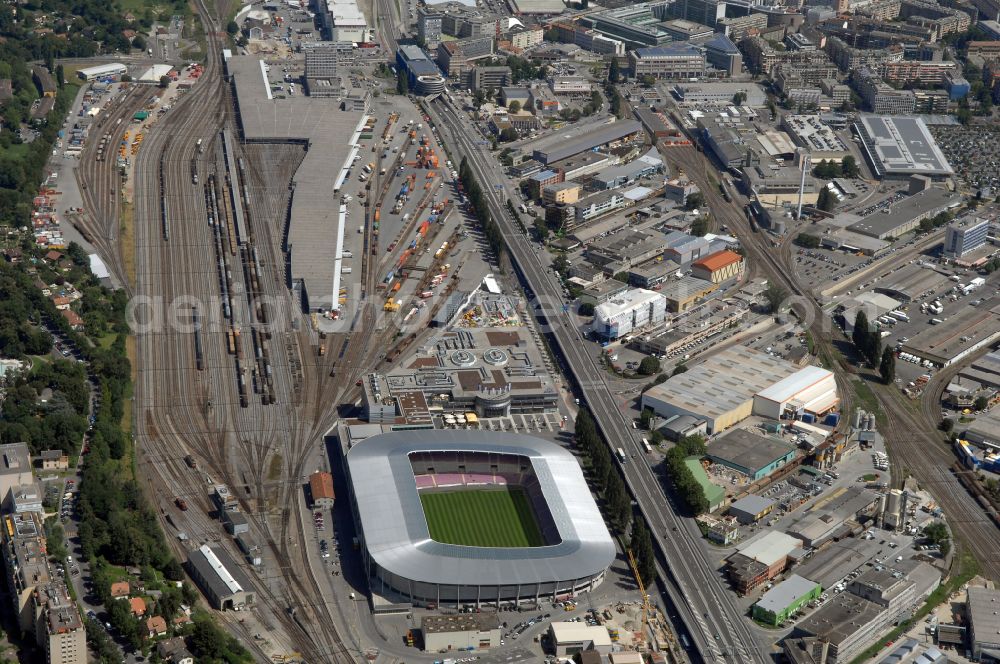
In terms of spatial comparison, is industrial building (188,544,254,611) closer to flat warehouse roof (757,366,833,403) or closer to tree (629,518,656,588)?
tree (629,518,656,588)

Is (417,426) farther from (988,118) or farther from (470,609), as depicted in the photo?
(988,118)

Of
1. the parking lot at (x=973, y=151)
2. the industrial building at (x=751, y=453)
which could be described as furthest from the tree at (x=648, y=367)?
the parking lot at (x=973, y=151)

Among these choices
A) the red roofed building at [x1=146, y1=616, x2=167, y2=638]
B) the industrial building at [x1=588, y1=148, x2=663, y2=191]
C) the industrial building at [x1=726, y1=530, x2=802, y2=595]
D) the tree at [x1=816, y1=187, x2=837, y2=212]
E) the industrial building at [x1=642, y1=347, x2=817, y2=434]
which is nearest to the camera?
the red roofed building at [x1=146, y1=616, x2=167, y2=638]

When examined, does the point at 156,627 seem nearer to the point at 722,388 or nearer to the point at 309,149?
the point at 722,388

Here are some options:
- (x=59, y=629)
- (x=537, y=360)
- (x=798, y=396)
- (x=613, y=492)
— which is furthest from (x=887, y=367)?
(x=59, y=629)

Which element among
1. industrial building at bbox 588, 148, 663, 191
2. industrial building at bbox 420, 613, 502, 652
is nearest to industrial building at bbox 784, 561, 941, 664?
industrial building at bbox 420, 613, 502, 652

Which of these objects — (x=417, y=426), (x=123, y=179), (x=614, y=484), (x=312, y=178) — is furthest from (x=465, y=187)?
(x=614, y=484)

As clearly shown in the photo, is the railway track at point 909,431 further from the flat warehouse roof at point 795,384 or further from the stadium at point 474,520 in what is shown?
the stadium at point 474,520
